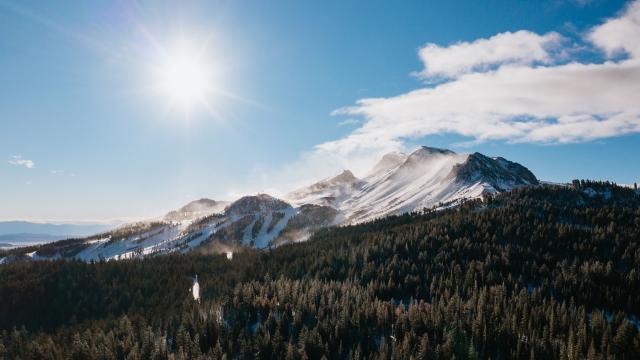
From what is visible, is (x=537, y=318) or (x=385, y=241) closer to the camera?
(x=537, y=318)

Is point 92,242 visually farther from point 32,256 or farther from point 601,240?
point 601,240

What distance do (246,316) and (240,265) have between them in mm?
42660

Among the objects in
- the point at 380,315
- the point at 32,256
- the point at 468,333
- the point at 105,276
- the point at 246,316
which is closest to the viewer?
the point at 468,333

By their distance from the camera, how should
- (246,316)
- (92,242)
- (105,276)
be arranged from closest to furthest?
1. (246,316)
2. (105,276)
3. (92,242)

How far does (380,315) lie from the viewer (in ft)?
131

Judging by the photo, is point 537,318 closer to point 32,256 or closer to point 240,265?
point 240,265

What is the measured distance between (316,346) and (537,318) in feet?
65.8

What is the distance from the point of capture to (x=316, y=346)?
34031 millimetres

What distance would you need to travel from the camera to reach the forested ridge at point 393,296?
1355 inches

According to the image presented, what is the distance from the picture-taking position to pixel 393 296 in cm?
5141

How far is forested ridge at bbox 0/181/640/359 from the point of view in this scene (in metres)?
34.4

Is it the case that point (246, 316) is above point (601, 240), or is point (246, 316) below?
below

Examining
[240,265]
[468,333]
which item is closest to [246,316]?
[468,333]

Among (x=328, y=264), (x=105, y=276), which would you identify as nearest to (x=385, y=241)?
(x=328, y=264)
